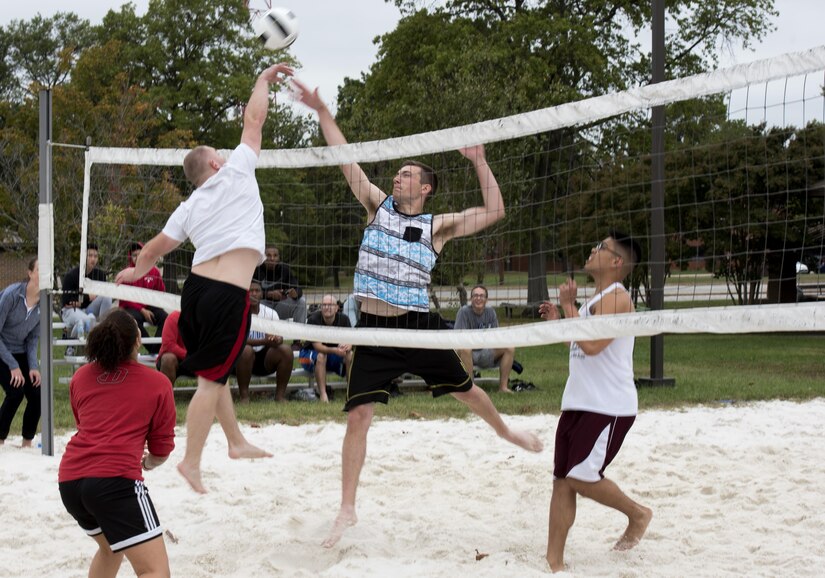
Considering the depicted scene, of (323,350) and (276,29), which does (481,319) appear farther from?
(276,29)

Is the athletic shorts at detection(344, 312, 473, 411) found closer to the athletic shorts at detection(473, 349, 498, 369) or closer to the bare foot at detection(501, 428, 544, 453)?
the bare foot at detection(501, 428, 544, 453)

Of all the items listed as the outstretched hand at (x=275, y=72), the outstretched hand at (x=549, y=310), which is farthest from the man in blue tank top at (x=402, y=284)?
the outstretched hand at (x=549, y=310)

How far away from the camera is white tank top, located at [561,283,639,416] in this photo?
4574mm

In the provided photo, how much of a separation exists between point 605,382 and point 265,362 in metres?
6.14

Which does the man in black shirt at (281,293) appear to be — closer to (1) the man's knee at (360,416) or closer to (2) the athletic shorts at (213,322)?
(1) the man's knee at (360,416)

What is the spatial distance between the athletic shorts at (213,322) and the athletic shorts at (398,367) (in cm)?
75

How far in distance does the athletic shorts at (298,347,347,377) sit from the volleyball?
5.34 metres

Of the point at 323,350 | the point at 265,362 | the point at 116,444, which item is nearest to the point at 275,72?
the point at 116,444

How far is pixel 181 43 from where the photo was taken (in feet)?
120

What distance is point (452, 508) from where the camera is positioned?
19.6 feet

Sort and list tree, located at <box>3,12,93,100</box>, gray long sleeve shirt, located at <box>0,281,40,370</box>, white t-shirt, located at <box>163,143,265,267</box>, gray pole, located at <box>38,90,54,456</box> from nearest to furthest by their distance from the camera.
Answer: white t-shirt, located at <box>163,143,265,267</box>, gray pole, located at <box>38,90,54,456</box>, gray long sleeve shirt, located at <box>0,281,40,370</box>, tree, located at <box>3,12,93,100</box>

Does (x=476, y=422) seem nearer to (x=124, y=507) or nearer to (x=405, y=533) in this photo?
(x=405, y=533)

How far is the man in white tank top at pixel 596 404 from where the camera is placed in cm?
457

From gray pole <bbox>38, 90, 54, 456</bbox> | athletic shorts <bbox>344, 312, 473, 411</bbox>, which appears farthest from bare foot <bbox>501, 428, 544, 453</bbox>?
gray pole <bbox>38, 90, 54, 456</bbox>
